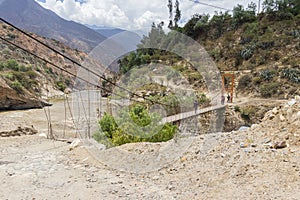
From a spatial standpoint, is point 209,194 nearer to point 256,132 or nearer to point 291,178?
point 291,178

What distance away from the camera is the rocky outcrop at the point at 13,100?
45.5ft

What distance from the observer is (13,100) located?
47.1ft

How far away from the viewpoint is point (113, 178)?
9.39 feet

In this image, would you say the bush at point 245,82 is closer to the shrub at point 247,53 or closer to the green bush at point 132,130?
the shrub at point 247,53

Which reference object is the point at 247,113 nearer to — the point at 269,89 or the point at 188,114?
the point at 269,89

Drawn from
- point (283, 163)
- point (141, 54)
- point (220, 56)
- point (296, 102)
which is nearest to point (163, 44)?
point (141, 54)

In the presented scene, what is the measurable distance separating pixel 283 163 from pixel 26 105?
51.8ft

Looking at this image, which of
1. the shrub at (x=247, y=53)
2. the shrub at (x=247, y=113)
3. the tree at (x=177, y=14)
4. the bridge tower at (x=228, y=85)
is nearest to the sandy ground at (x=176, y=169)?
the shrub at (x=247, y=113)

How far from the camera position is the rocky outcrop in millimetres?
13875

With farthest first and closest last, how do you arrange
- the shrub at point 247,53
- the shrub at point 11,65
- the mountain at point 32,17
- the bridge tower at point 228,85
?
the mountain at point 32,17 → the shrub at point 11,65 → the shrub at point 247,53 → the bridge tower at point 228,85

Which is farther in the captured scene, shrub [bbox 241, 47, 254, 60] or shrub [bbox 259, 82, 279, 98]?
shrub [bbox 241, 47, 254, 60]

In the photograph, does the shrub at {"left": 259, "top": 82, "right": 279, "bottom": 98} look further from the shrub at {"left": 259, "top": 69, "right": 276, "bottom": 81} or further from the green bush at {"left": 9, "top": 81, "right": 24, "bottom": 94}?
the green bush at {"left": 9, "top": 81, "right": 24, "bottom": 94}

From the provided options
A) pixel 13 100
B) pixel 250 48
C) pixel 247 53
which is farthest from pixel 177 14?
pixel 13 100

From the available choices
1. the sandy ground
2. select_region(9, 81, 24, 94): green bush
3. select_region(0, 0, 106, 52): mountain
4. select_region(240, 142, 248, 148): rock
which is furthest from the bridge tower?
select_region(0, 0, 106, 52): mountain
